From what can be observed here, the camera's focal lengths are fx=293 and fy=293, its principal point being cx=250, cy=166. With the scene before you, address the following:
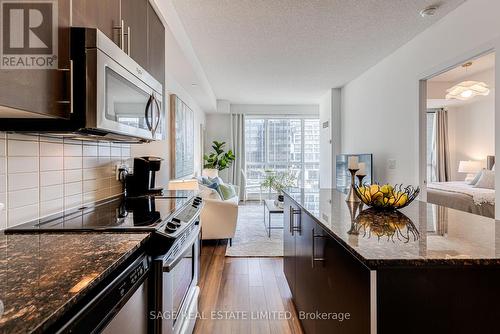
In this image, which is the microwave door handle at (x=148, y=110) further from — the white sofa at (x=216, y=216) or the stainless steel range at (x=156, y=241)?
the white sofa at (x=216, y=216)

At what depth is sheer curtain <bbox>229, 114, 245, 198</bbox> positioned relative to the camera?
7.86m

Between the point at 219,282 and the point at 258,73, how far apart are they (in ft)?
Result: 11.2

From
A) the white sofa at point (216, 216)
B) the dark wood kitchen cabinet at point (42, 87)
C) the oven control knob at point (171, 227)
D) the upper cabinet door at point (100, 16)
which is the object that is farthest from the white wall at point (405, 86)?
the dark wood kitchen cabinet at point (42, 87)

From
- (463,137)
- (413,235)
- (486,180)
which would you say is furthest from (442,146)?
(413,235)

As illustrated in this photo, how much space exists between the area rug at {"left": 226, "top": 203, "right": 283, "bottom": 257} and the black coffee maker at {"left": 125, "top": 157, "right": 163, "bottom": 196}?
66.1 inches

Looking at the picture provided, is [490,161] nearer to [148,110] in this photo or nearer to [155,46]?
[155,46]

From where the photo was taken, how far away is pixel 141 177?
2.26 metres

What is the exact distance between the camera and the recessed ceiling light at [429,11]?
8.93ft

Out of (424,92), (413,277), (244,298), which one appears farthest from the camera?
(424,92)

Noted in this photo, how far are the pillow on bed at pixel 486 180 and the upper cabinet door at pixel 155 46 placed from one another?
527 centimetres

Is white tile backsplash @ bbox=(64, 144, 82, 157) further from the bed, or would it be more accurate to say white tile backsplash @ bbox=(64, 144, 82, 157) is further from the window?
the window

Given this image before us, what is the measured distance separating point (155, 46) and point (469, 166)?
22.1ft

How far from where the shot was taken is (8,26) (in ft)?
2.93

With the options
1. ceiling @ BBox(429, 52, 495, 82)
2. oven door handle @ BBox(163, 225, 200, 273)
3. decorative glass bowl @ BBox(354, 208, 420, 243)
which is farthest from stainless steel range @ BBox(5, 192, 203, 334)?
ceiling @ BBox(429, 52, 495, 82)
